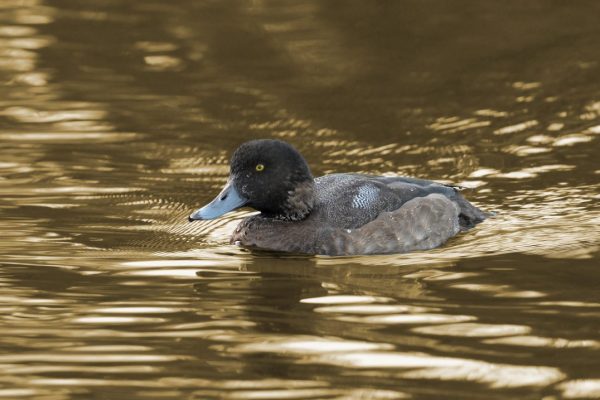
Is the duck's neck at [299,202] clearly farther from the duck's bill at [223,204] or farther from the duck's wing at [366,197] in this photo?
the duck's bill at [223,204]

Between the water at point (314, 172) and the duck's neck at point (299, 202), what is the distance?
560 millimetres

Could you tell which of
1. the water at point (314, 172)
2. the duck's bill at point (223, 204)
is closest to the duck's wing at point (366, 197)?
the water at point (314, 172)

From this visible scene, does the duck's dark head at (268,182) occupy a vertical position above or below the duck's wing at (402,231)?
above

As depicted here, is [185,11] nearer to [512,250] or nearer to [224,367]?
[512,250]

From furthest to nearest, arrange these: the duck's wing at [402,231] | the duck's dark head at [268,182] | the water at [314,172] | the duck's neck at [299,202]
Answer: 1. the duck's neck at [299,202]
2. the duck's dark head at [268,182]
3. the duck's wing at [402,231]
4. the water at [314,172]

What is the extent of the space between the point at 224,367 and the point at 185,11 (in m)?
11.1

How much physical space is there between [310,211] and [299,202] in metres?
0.12

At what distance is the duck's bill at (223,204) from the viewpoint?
30.8 feet

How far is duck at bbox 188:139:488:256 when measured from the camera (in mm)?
9375

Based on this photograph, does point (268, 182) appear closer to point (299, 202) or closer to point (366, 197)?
point (299, 202)

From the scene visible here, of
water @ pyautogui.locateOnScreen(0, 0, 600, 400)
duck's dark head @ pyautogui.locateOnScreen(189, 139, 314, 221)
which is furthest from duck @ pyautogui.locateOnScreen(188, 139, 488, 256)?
water @ pyautogui.locateOnScreen(0, 0, 600, 400)

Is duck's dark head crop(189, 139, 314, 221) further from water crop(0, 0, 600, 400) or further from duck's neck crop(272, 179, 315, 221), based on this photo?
water crop(0, 0, 600, 400)

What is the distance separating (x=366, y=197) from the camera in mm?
9781

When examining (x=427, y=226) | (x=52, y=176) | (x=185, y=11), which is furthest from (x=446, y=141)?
(x=185, y=11)
